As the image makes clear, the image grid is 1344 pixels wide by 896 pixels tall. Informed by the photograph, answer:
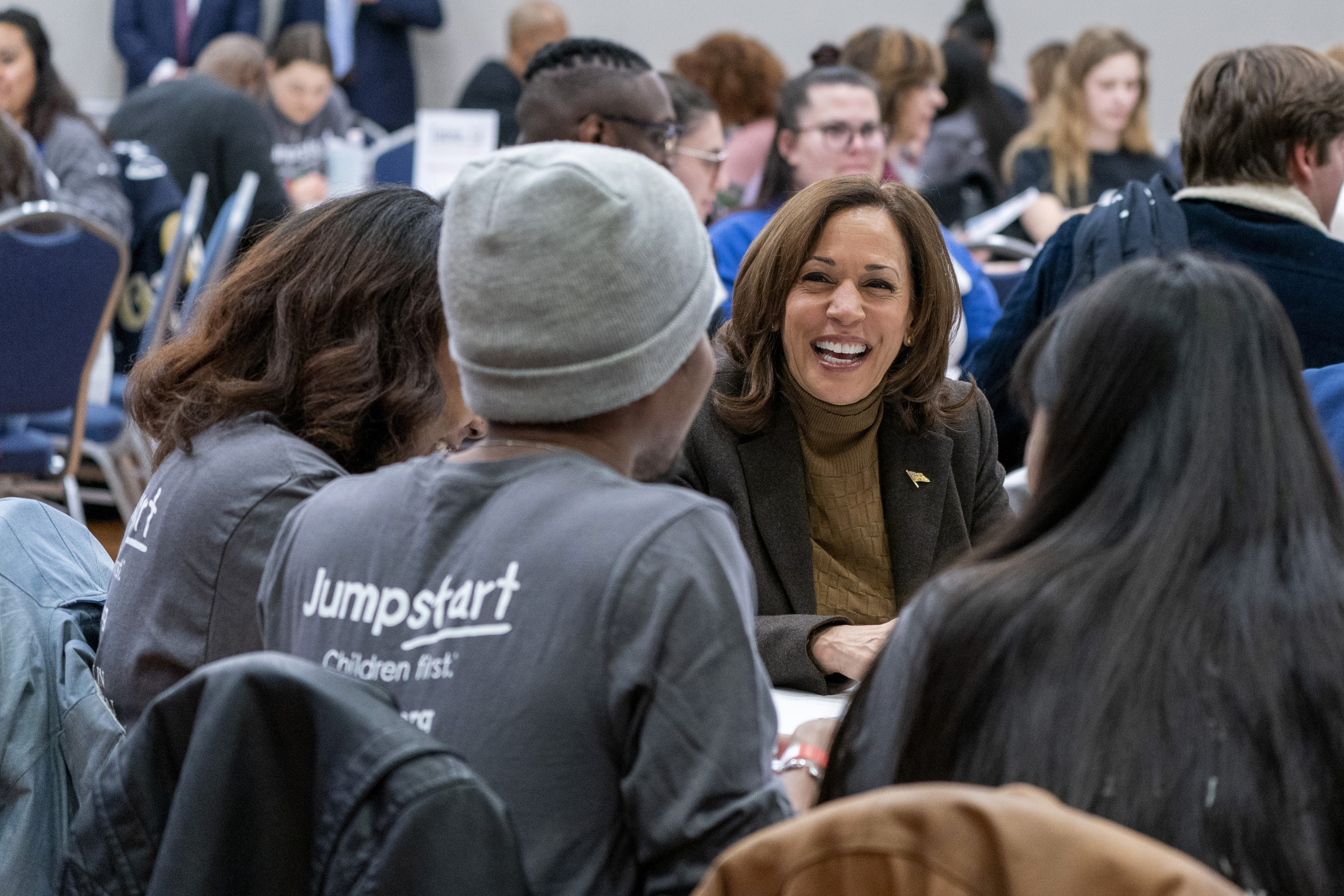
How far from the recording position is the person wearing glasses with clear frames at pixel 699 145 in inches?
135

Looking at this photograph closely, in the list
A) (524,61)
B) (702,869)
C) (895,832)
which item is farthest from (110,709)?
(524,61)

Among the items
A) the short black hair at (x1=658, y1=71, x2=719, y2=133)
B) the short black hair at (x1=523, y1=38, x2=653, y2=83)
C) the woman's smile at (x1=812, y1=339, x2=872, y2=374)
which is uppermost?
the short black hair at (x1=523, y1=38, x2=653, y2=83)

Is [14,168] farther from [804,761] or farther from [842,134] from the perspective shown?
[804,761]

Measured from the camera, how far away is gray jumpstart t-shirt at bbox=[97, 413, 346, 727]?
1.41m

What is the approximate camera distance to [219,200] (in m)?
5.42

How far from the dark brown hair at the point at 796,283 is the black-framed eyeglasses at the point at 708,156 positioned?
1.49 meters

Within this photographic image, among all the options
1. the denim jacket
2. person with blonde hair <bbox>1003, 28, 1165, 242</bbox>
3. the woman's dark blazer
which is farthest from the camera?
person with blonde hair <bbox>1003, 28, 1165, 242</bbox>

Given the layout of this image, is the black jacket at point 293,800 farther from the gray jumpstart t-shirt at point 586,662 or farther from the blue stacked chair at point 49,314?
Result: the blue stacked chair at point 49,314

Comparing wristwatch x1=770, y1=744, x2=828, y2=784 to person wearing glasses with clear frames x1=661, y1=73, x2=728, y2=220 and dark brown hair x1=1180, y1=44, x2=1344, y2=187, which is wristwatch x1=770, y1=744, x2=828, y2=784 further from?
person wearing glasses with clear frames x1=661, y1=73, x2=728, y2=220

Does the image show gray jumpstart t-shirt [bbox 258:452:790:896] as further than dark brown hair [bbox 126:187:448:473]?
No

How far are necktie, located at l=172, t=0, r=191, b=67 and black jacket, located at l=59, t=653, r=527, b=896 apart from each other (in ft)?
26.5

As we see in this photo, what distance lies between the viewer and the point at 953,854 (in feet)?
2.22

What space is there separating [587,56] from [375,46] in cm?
608

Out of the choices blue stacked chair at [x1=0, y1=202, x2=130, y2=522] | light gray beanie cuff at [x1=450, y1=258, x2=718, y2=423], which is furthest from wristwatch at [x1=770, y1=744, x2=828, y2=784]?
blue stacked chair at [x1=0, y1=202, x2=130, y2=522]
